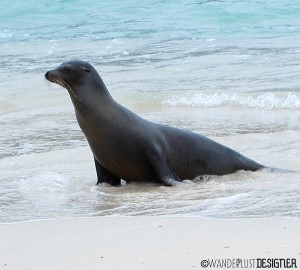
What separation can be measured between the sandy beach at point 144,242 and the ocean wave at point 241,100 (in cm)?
620

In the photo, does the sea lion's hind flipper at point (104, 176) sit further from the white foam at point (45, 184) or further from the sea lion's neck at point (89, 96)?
the sea lion's neck at point (89, 96)

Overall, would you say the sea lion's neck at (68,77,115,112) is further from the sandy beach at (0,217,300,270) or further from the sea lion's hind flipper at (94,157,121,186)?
the sandy beach at (0,217,300,270)

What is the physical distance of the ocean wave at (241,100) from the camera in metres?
11.1

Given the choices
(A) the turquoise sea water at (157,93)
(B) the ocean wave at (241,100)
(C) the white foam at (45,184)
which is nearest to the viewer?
(A) the turquoise sea water at (157,93)

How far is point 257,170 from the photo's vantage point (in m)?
7.12

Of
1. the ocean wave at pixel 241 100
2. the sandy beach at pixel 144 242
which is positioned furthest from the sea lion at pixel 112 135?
the ocean wave at pixel 241 100

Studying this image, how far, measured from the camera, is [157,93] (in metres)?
12.3

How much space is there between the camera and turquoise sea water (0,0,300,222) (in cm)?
601

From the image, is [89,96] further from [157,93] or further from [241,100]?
[157,93]

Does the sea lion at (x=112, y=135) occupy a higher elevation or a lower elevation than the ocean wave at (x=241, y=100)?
higher

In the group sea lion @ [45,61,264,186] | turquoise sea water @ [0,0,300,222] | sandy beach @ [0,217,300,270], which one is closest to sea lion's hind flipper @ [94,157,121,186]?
sea lion @ [45,61,264,186]

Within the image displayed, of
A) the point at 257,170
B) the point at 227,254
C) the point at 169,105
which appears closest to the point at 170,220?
the point at 227,254

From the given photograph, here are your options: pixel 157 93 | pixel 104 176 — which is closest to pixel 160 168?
pixel 104 176

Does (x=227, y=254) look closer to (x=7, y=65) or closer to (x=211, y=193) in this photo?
(x=211, y=193)
